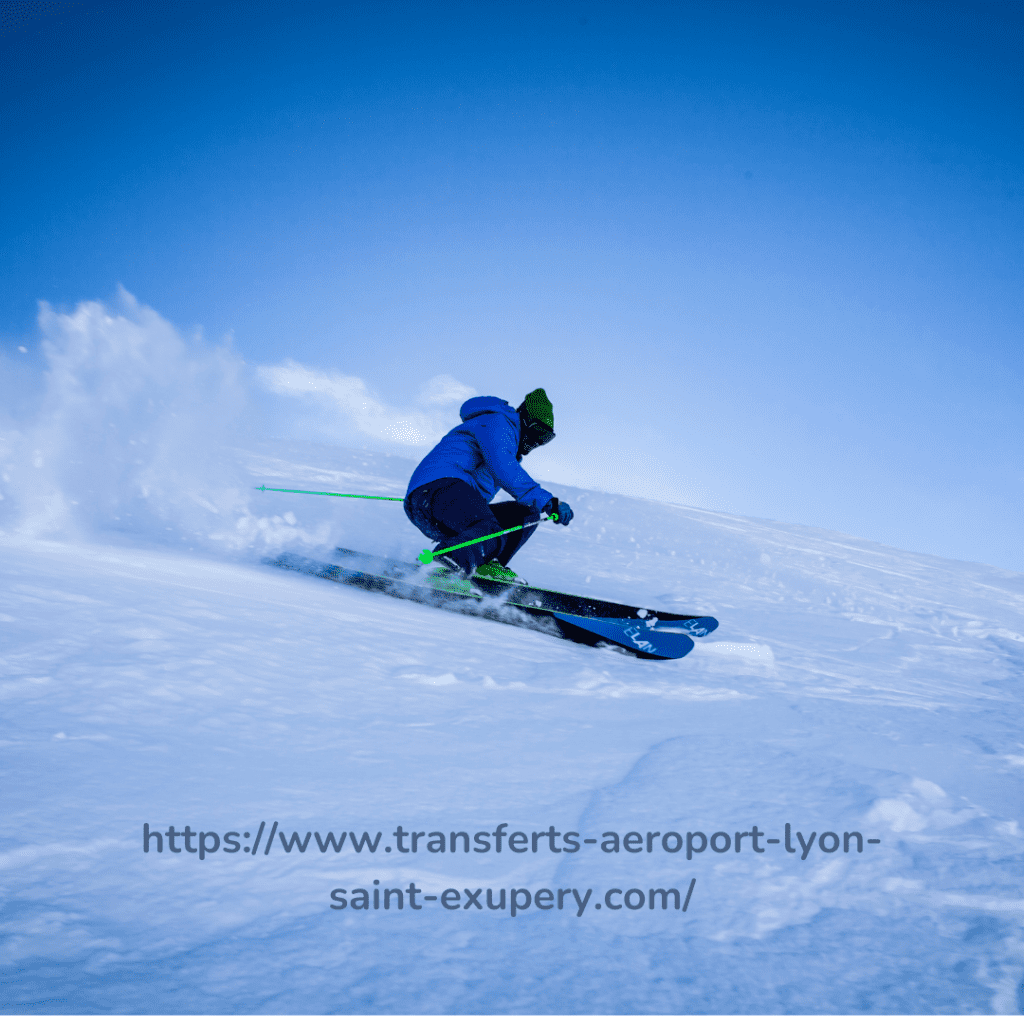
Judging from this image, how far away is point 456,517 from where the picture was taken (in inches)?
156

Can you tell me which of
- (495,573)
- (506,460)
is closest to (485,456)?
(506,460)

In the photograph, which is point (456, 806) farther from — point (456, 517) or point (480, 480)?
point (480, 480)

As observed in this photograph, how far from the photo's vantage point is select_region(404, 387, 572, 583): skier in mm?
3957

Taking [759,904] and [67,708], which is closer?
[759,904]

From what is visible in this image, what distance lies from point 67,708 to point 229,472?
345 inches

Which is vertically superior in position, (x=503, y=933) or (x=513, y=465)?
(x=513, y=465)

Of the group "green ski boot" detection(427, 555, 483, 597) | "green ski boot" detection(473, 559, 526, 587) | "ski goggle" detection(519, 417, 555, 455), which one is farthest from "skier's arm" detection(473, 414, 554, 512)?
"green ski boot" detection(427, 555, 483, 597)

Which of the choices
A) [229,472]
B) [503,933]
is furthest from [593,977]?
[229,472]

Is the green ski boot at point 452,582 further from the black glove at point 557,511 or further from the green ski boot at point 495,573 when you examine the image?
the black glove at point 557,511

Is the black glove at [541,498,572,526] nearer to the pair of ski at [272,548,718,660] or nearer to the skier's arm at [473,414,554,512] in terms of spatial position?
the skier's arm at [473,414,554,512]

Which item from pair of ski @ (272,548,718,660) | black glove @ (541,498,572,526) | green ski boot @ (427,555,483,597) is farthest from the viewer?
green ski boot @ (427,555,483,597)

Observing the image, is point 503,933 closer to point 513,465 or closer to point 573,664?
point 573,664

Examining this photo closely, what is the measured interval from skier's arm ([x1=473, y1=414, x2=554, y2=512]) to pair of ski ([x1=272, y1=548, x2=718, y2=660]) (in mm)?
664

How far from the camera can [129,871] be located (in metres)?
0.99
